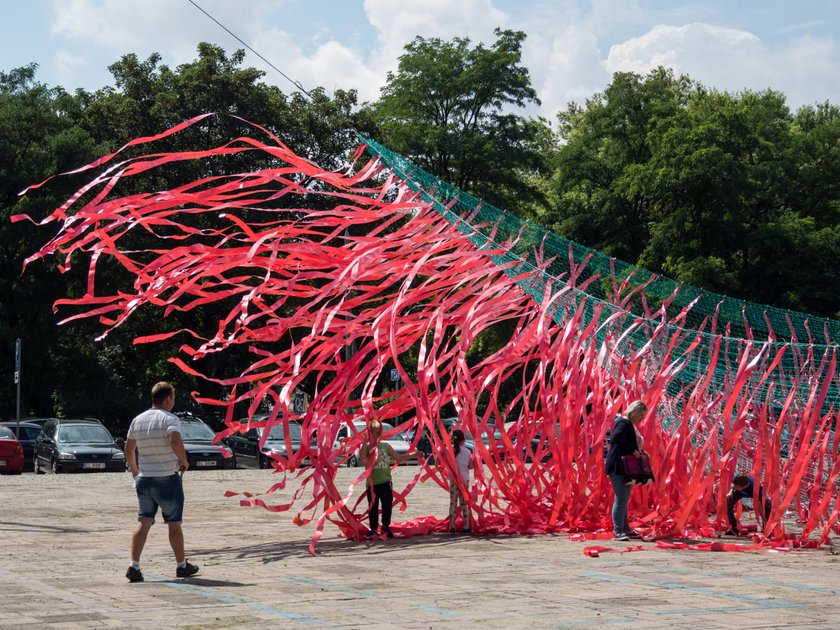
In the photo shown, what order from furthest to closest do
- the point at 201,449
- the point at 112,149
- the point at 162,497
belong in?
the point at 112,149 → the point at 201,449 → the point at 162,497

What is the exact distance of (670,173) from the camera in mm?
34375

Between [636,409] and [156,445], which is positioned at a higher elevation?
[636,409]

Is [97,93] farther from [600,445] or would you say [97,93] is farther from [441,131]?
[600,445]

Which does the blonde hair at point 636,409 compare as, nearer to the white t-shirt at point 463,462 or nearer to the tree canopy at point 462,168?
the white t-shirt at point 463,462

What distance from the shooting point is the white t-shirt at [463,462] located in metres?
11.9

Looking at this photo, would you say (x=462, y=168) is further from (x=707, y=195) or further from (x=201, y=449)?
(x=201, y=449)

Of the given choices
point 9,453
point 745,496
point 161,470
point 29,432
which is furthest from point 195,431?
point 161,470

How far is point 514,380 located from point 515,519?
25.9 metres

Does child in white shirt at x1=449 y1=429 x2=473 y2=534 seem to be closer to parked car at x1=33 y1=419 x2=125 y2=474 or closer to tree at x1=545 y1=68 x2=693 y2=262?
parked car at x1=33 y1=419 x2=125 y2=474

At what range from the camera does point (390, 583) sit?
329 inches

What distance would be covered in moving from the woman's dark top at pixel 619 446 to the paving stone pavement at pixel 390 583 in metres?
0.76

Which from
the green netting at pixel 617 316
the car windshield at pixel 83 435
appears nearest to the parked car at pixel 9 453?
the car windshield at pixel 83 435

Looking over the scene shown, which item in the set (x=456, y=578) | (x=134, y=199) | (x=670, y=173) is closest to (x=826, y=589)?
(x=456, y=578)

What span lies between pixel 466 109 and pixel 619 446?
28099 mm
